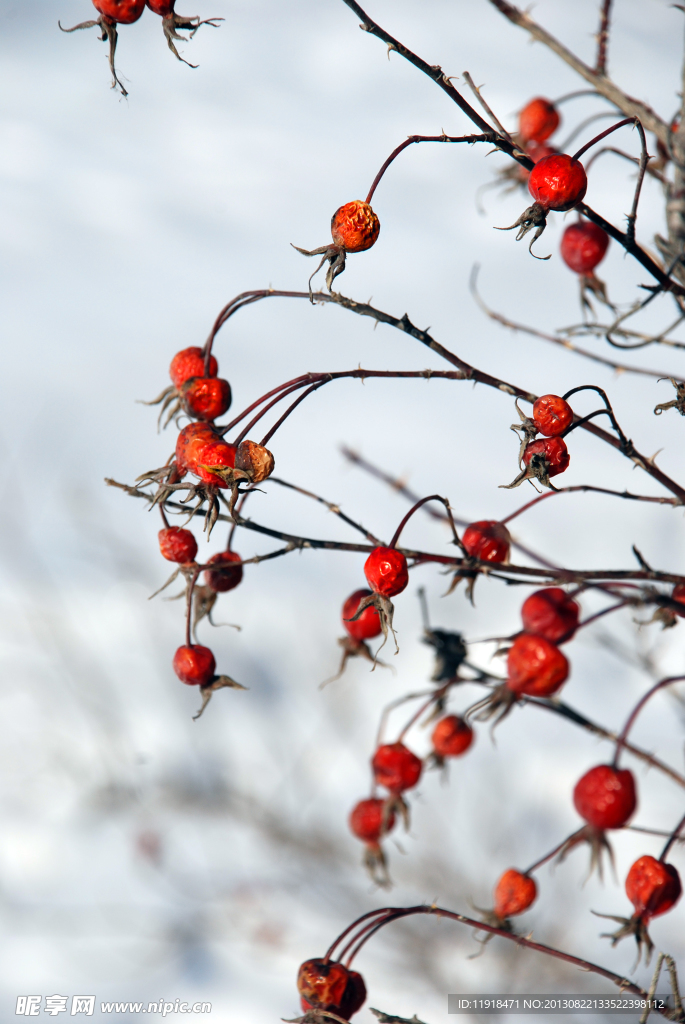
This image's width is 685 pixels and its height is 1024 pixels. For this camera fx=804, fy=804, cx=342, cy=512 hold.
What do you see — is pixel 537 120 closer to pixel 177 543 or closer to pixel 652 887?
pixel 177 543

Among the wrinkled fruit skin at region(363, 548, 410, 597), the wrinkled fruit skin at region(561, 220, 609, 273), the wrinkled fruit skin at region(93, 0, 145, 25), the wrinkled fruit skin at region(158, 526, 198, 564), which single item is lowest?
the wrinkled fruit skin at region(363, 548, 410, 597)

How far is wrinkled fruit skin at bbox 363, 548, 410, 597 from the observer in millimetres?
508

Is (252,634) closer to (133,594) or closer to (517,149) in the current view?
(133,594)

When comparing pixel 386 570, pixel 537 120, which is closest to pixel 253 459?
pixel 386 570

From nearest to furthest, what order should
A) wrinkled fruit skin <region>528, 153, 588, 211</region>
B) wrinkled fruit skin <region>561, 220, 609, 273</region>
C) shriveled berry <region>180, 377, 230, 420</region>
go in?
wrinkled fruit skin <region>528, 153, 588, 211</region> → shriveled berry <region>180, 377, 230, 420</region> → wrinkled fruit skin <region>561, 220, 609, 273</region>

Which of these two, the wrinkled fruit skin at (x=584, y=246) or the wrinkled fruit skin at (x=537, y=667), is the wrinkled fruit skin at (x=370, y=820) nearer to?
the wrinkled fruit skin at (x=537, y=667)

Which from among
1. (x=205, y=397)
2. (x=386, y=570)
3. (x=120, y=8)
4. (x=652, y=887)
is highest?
(x=120, y=8)

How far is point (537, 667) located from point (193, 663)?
0.25m

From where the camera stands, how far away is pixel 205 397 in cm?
56

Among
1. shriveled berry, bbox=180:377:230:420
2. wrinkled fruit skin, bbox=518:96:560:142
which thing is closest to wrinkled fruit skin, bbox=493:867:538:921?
shriveled berry, bbox=180:377:230:420

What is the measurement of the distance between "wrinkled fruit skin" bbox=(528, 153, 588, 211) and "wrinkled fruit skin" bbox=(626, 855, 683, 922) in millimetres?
438

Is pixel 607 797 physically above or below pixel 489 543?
below

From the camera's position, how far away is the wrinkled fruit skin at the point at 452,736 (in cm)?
75

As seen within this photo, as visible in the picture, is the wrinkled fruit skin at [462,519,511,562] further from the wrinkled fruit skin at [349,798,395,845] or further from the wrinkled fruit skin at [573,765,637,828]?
the wrinkled fruit skin at [349,798,395,845]
